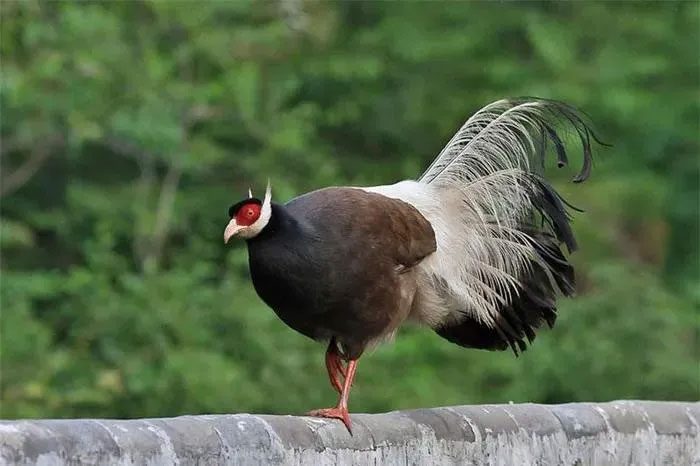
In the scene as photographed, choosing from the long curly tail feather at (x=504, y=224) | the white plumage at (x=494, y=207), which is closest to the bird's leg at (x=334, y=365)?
the white plumage at (x=494, y=207)

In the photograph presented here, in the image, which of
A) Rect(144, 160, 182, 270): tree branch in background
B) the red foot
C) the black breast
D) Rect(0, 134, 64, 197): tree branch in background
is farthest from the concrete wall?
Rect(0, 134, 64, 197): tree branch in background

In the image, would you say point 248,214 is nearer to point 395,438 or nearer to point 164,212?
point 395,438

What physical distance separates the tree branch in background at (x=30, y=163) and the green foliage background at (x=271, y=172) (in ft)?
0.07

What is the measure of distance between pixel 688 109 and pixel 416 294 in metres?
6.80

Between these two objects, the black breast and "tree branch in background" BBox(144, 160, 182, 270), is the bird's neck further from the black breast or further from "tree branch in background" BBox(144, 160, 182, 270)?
"tree branch in background" BBox(144, 160, 182, 270)

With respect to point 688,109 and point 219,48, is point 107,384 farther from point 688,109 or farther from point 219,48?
point 688,109

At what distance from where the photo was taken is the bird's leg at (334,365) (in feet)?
15.3

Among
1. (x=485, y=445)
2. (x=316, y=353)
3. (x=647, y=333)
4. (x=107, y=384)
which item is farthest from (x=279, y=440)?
(x=647, y=333)

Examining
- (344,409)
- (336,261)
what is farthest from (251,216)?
(344,409)

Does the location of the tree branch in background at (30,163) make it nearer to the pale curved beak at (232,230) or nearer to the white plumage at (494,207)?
the white plumage at (494,207)

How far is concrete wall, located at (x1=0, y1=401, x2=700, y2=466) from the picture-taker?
2.90m

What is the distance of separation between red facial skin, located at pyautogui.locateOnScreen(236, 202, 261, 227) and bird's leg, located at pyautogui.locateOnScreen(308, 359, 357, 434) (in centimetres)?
59

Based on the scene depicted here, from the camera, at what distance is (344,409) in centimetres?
393

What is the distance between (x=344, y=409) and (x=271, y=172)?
19.6 feet
